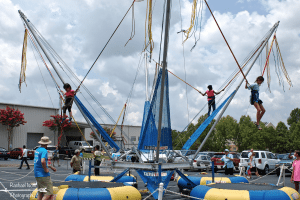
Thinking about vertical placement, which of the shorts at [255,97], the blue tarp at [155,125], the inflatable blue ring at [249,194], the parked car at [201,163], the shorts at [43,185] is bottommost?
the parked car at [201,163]

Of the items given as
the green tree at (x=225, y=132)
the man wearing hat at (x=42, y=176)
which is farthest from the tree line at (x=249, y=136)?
the man wearing hat at (x=42, y=176)

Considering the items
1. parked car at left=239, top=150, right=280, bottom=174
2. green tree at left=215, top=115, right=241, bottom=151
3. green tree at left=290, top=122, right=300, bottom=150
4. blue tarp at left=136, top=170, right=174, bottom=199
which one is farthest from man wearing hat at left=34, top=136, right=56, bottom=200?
green tree at left=290, top=122, right=300, bottom=150

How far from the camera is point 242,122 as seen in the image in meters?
42.8

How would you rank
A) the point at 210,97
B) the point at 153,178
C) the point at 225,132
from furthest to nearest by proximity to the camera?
the point at 225,132, the point at 210,97, the point at 153,178

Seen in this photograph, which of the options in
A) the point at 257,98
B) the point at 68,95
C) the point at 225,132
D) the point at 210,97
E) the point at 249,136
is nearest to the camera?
the point at 257,98

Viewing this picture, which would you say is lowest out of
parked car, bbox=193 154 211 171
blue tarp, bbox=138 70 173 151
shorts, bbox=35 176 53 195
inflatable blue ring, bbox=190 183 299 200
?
parked car, bbox=193 154 211 171

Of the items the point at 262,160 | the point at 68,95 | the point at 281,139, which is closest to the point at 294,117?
the point at 281,139

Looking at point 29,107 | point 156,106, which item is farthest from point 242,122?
point 156,106

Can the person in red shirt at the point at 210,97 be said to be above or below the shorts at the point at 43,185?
above

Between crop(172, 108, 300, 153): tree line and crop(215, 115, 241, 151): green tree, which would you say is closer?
crop(172, 108, 300, 153): tree line

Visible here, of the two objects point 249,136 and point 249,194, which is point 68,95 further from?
point 249,136

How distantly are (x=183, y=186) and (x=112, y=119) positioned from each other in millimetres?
3739

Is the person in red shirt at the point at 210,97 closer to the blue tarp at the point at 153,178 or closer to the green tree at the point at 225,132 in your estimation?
the blue tarp at the point at 153,178

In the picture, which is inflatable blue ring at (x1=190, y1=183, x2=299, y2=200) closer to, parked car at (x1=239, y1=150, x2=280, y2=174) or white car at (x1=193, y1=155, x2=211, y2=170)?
parked car at (x1=239, y1=150, x2=280, y2=174)
